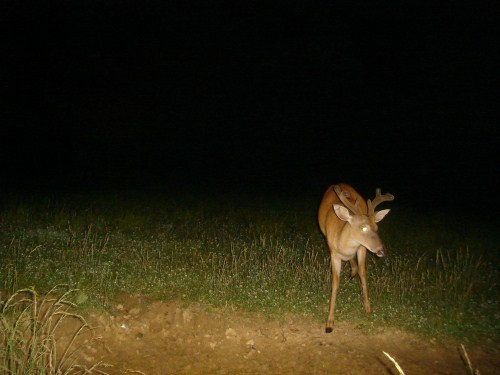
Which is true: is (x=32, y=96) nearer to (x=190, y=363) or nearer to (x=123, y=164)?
(x=123, y=164)

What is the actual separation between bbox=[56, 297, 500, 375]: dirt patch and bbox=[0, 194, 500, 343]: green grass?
24 cm

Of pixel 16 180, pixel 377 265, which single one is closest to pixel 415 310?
pixel 377 265

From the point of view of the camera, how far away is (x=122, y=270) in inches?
296

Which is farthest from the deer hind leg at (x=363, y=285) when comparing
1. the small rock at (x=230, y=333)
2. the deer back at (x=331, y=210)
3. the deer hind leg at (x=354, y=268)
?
the small rock at (x=230, y=333)

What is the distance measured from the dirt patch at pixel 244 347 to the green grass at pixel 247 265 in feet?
0.78

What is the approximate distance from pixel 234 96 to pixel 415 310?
34739mm

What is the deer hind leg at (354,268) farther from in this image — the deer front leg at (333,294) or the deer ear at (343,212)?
the deer ear at (343,212)

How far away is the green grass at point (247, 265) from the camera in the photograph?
6660 millimetres

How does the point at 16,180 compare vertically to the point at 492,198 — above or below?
below

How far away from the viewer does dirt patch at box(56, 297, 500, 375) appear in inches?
217

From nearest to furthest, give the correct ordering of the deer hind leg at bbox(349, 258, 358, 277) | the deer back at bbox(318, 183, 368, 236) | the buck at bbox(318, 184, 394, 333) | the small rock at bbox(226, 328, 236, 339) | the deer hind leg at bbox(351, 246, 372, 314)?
the small rock at bbox(226, 328, 236, 339) → the buck at bbox(318, 184, 394, 333) → the deer hind leg at bbox(351, 246, 372, 314) → the deer back at bbox(318, 183, 368, 236) → the deer hind leg at bbox(349, 258, 358, 277)

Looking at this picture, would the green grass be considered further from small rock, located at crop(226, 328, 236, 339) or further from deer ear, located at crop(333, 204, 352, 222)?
deer ear, located at crop(333, 204, 352, 222)

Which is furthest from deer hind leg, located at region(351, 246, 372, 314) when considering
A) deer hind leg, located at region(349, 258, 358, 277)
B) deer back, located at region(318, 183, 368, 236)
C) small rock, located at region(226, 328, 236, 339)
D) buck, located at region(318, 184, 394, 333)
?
small rock, located at region(226, 328, 236, 339)

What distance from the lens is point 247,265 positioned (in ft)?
26.5
